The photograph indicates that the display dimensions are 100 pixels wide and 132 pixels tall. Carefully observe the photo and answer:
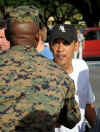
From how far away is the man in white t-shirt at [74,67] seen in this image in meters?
2.82

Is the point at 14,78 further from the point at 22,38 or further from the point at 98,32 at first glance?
the point at 98,32

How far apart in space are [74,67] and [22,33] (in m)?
1.17

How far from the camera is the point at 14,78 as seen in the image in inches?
67.5

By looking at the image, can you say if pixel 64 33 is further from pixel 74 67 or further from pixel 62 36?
pixel 74 67

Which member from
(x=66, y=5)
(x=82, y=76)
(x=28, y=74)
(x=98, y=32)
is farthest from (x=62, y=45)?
(x=66, y=5)

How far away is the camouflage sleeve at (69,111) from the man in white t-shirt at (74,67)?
86 cm

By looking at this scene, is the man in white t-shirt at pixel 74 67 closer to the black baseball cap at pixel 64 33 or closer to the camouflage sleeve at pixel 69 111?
the black baseball cap at pixel 64 33

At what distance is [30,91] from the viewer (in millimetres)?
1687

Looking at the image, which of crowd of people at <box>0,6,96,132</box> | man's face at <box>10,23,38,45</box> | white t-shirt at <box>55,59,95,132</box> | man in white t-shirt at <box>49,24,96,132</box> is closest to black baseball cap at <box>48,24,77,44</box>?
man in white t-shirt at <box>49,24,96,132</box>

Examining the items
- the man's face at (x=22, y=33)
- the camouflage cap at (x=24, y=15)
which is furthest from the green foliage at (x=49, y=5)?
the man's face at (x=22, y=33)

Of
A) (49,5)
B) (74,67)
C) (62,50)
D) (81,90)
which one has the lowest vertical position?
(49,5)

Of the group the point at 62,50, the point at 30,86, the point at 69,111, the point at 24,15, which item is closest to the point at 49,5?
the point at 62,50

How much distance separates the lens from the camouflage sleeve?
1824 millimetres

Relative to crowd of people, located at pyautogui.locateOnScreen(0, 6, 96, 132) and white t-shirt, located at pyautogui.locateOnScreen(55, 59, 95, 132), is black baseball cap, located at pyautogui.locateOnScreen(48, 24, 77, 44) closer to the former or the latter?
white t-shirt, located at pyautogui.locateOnScreen(55, 59, 95, 132)
